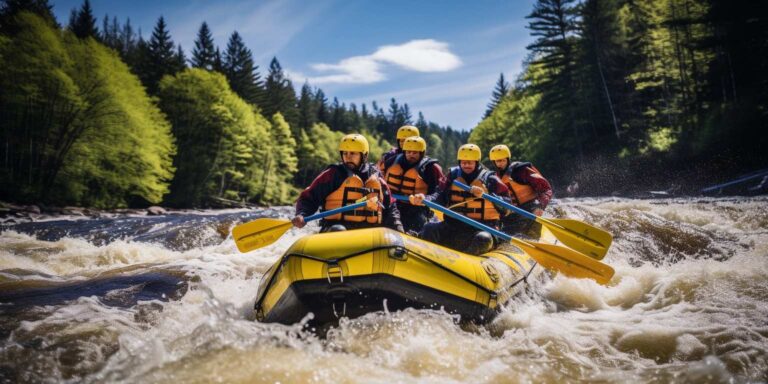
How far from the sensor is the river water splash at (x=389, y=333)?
282cm

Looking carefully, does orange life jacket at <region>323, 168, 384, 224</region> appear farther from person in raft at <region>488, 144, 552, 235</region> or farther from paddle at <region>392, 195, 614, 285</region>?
person in raft at <region>488, 144, 552, 235</region>

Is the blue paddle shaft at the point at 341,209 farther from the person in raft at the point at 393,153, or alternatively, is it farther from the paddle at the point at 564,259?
the person in raft at the point at 393,153

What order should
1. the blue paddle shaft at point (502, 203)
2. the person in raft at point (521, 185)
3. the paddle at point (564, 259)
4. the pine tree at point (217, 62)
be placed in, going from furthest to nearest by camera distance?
the pine tree at point (217, 62), the person in raft at point (521, 185), the blue paddle shaft at point (502, 203), the paddle at point (564, 259)

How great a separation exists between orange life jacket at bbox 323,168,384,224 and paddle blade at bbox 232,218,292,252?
69 centimetres

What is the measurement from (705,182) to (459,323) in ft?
59.8

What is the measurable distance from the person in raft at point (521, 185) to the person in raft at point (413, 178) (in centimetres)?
116

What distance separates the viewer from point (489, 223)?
583 centimetres

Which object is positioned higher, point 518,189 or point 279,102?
point 279,102

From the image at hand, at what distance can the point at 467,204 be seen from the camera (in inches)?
229

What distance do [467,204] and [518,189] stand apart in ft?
6.53

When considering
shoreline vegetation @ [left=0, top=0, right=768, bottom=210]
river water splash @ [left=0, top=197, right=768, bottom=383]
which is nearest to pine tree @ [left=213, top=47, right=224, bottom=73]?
shoreline vegetation @ [left=0, top=0, right=768, bottom=210]

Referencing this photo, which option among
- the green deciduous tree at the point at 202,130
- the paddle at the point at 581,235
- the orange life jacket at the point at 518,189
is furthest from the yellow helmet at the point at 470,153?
the green deciduous tree at the point at 202,130

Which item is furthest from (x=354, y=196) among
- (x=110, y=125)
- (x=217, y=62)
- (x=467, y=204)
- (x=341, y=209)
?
(x=217, y=62)

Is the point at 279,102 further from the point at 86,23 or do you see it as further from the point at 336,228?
the point at 336,228
